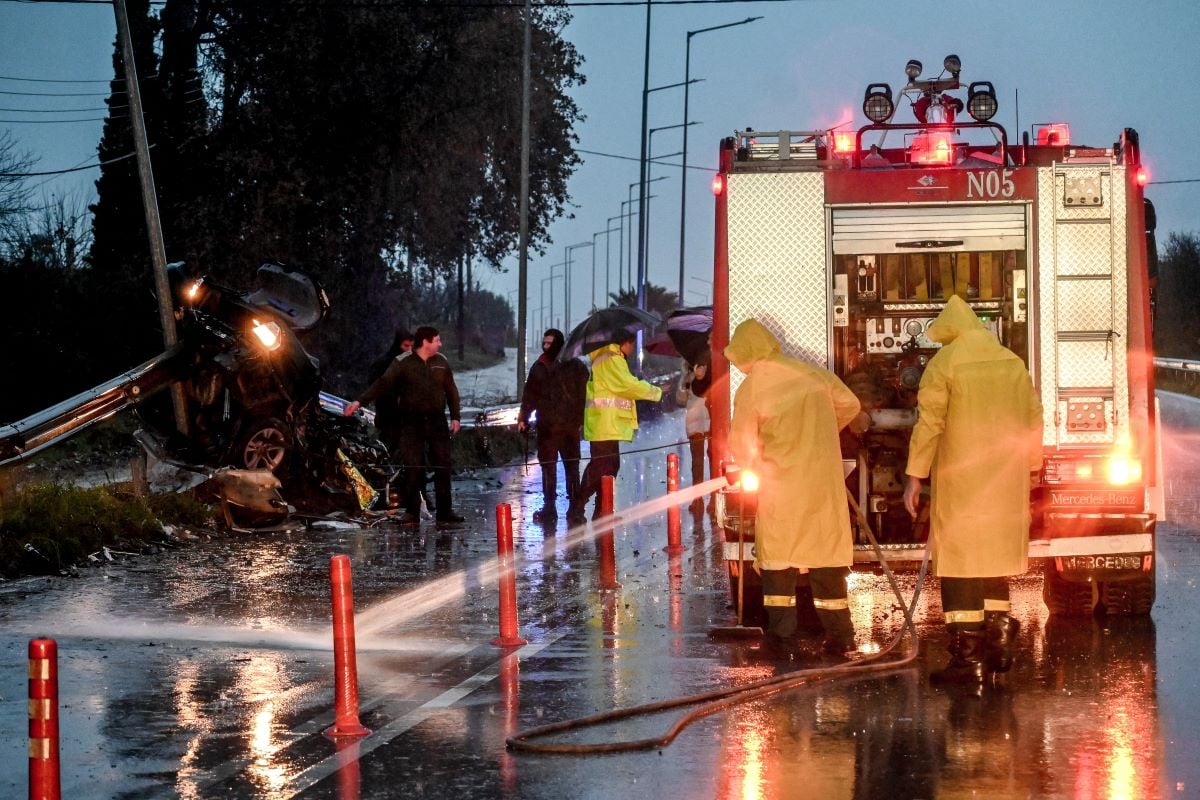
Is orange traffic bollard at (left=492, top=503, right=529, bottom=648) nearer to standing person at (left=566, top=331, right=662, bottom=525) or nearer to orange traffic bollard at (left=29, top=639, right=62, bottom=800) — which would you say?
orange traffic bollard at (left=29, top=639, right=62, bottom=800)

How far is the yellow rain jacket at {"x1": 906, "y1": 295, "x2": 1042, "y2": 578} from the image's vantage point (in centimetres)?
926

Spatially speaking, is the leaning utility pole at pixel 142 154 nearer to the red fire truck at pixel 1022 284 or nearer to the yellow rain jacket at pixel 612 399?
the yellow rain jacket at pixel 612 399

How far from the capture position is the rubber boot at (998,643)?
9.17 metres

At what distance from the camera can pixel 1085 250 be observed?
35.4 ft

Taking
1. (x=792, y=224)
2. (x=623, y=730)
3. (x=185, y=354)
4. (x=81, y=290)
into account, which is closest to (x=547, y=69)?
(x=81, y=290)

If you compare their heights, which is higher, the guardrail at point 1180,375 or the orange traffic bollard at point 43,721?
the guardrail at point 1180,375

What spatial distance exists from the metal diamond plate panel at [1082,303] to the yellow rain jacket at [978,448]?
1508mm

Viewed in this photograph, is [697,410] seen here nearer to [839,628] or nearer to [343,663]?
[839,628]

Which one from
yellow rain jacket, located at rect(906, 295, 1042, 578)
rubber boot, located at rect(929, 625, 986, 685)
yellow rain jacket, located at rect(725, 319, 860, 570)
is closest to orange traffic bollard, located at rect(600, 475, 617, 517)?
yellow rain jacket, located at rect(725, 319, 860, 570)

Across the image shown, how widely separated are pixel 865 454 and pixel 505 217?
2809cm

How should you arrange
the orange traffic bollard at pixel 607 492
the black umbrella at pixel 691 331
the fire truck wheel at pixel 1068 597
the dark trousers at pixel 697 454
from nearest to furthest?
the fire truck wheel at pixel 1068 597 → the orange traffic bollard at pixel 607 492 → the black umbrella at pixel 691 331 → the dark trousers at pixel 697 454

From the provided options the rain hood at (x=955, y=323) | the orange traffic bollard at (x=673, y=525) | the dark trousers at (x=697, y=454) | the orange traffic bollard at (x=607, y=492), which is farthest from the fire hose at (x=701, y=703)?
Answer: the dark trousers at (x=697, y=454)

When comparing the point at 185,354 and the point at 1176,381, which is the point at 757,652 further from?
the point at 1176,381

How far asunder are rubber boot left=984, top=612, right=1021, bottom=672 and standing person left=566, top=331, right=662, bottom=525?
317 inches
